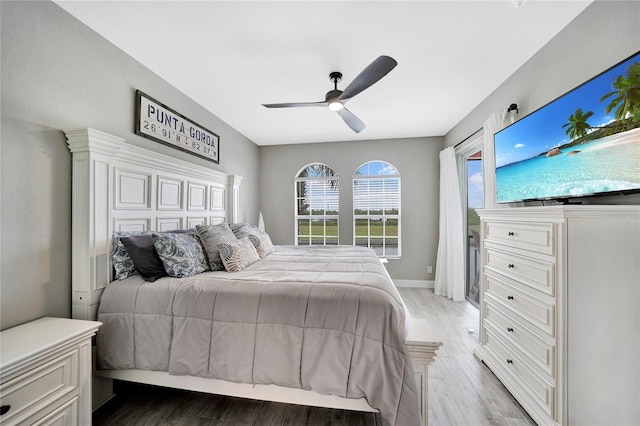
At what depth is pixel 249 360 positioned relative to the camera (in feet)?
4.75

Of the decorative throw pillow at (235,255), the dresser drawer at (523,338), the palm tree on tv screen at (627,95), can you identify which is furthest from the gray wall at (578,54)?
the decorative throw pillow at (235,255)

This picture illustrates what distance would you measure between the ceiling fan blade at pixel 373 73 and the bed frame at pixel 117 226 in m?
1.71

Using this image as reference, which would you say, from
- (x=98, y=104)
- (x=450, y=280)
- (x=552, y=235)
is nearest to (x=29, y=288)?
(x=98, y=104)

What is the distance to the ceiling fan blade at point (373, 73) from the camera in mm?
1681

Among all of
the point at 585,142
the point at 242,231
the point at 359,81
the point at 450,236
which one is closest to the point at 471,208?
the point at 450,236

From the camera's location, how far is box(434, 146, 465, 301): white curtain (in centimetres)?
374

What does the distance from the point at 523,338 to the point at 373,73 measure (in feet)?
6.86

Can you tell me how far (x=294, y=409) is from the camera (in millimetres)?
1680

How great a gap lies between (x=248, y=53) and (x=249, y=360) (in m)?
2.30

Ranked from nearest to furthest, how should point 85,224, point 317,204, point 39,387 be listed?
1. point 39,387
2. point 85,224
3. point 317,204

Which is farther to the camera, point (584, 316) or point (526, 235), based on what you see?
point (526, 235)

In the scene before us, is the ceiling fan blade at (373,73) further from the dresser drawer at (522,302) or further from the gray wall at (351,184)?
the gray wall at (351,184)

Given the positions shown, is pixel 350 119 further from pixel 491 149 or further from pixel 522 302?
pixel 522 302

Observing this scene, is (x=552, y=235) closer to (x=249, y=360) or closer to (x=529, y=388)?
(x=529, y=388)
